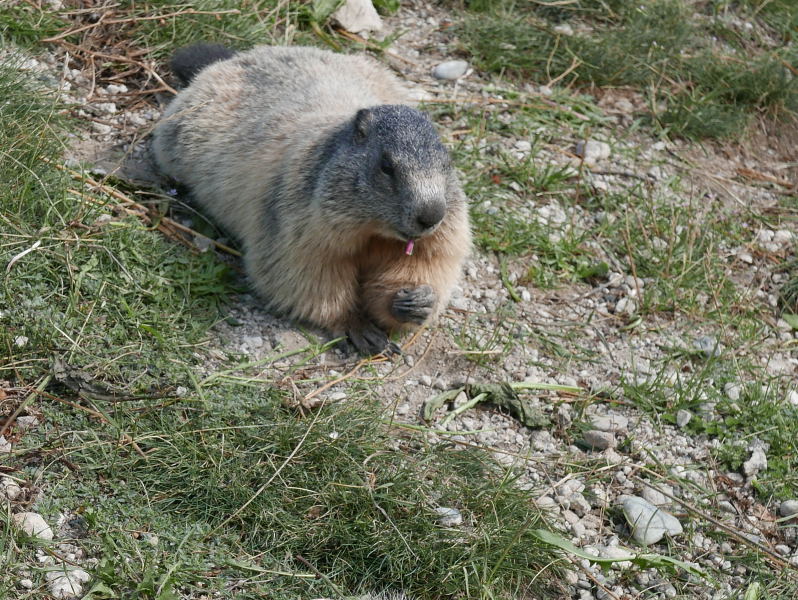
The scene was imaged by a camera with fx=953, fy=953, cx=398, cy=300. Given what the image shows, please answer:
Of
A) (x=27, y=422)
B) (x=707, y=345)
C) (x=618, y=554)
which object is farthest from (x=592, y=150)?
(x=27, y=422)

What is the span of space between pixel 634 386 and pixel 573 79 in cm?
309

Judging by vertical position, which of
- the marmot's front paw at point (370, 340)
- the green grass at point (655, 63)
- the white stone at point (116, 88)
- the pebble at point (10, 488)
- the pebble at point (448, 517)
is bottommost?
the marmot's front paw at point (370, 340)

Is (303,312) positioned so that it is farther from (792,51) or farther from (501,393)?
(792,51)

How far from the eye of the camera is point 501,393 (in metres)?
4.71

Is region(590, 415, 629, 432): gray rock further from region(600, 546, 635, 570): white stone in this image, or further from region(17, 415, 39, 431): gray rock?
region(17, 415, 39, 431): gray rock

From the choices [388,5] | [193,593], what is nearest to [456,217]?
[193,593]

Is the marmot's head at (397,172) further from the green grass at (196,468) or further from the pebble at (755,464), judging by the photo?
the pebble at (755,464)

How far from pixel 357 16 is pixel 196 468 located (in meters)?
4.36

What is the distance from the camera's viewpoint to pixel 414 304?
16.1 ft

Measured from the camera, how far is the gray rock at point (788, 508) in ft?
14.1

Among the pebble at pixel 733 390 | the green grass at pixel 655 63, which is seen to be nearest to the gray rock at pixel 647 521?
the pebble at pixel 733 390

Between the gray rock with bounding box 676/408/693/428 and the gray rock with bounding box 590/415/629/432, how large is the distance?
0.84ft

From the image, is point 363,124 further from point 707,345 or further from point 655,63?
point 655,63

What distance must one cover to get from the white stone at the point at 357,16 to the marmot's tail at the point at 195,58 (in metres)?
A: 1.21
